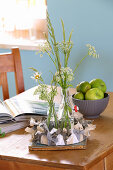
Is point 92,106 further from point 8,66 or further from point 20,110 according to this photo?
point 8,66

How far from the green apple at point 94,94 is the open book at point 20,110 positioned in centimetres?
16

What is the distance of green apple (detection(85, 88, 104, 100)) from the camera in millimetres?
1536

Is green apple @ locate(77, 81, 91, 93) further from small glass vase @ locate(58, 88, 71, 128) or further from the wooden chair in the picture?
the wooden chair

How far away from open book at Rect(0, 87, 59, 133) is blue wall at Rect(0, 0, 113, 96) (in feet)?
3.98

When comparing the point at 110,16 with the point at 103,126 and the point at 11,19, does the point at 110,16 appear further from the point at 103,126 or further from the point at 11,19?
the point at 103,126

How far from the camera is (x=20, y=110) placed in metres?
1.59

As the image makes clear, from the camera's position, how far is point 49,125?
1.31 m

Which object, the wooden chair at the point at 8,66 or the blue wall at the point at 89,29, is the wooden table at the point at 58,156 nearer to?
the wooden chair at the point at 8,66

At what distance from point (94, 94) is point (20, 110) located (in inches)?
13.9

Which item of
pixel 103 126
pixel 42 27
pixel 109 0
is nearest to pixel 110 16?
pixel 109 0

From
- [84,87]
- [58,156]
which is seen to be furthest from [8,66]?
[58,156]

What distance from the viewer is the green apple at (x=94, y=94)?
1.54m

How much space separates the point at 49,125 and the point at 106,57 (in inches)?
65.8

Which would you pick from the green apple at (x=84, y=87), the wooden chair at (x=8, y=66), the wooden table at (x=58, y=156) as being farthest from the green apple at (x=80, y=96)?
the wooden chair at (x=8, y=66)
